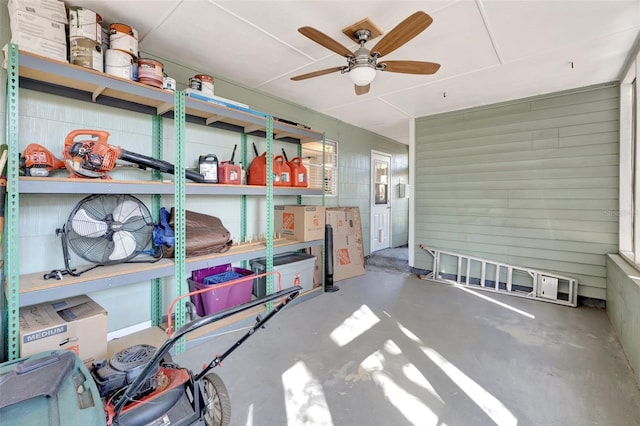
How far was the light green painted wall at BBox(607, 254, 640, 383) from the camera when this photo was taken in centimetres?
212

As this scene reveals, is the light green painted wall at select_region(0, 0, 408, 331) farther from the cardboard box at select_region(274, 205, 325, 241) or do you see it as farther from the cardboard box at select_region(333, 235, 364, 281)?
the cardboard box at select_region(333, 235, 364, 281)

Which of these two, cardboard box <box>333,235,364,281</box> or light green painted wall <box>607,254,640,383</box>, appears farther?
cardboard box <box>333,235,364,281</box>

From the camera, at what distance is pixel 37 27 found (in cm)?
178

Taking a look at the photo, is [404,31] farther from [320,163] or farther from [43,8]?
[320,163]

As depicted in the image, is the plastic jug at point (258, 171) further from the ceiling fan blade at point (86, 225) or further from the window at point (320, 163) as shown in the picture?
the ceiling fan blade at point (86, 225)

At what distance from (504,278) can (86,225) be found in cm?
487

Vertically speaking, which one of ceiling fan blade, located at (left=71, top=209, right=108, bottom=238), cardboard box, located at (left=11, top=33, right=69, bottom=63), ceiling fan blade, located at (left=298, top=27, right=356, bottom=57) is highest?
ceiling fan blade, located at (left=298, top=27, right=356, bottom=57)

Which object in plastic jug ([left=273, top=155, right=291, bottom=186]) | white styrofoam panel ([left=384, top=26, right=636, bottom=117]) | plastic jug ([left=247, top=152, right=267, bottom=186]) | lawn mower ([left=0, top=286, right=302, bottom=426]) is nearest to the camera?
lawn mower ([left=0, top=286, right=302, bottom=426])

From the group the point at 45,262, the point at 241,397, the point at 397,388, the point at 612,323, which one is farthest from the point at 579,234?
the point at 45,262

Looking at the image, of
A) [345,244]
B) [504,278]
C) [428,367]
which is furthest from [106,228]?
[504,278]

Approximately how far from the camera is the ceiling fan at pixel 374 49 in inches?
71.4

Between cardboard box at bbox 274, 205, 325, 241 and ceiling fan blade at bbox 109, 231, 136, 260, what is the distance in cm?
183

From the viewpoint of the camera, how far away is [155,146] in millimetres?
2738

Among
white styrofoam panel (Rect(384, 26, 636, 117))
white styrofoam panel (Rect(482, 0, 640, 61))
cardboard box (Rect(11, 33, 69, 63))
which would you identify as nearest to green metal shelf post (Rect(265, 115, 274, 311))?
cardboard box (Rect(11, 33, 69, 63))
